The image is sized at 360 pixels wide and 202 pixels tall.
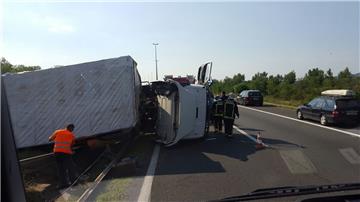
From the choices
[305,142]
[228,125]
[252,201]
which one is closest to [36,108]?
[228,125]

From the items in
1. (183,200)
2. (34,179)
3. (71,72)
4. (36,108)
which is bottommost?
(34,179)

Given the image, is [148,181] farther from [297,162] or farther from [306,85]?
[306,85]

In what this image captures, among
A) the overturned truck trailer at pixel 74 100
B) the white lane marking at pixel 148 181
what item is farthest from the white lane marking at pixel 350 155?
the overturned truck trailer at pixel 74 100

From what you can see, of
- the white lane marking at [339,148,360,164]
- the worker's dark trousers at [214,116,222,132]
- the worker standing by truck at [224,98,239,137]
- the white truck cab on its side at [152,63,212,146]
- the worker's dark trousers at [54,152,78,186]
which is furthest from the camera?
the worker's dark trousers at [214,116,222,132]

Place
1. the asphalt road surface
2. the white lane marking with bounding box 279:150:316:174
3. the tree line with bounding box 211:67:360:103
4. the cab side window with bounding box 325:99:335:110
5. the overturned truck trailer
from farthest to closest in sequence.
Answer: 1. the tree line with bounding box 211:67:360:103
2. the cab side window with bounding box 325:99:335:110
3. the overturned truck trailer
4. the white lane marking with bounding box 279:150:316:174
5. the asphalt road surface

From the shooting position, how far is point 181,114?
14359mm

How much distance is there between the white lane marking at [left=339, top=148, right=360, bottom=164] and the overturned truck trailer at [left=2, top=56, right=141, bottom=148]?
6.44 meters

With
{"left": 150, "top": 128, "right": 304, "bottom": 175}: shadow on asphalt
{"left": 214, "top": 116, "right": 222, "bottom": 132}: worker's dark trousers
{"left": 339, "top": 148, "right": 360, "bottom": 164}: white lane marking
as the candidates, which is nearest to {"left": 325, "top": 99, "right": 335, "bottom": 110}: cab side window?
{"left": 150, "top": 128, "right": 304, "bottom": 175}: shadow on asphalt

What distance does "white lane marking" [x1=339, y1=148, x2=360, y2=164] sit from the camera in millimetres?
11643

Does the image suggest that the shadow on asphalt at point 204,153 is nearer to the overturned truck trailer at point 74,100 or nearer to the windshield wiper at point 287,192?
the overturned truck trailer at point 74,100

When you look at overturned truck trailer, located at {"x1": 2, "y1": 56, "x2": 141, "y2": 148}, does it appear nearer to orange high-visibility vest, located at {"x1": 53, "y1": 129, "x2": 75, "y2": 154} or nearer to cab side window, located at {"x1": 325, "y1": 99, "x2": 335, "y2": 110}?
orange high-visibility vest, located at {"x1": 53, "y1": 129, "x2": 75, "y2": 154}

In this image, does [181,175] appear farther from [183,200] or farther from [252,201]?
[252,201]

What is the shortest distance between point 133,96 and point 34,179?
396 cm

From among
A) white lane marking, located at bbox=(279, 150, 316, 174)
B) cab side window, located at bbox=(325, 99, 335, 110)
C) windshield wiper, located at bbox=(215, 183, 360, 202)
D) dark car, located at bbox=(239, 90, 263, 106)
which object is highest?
windshield wiper, located at bbox=(215, 183, 360, 202)
